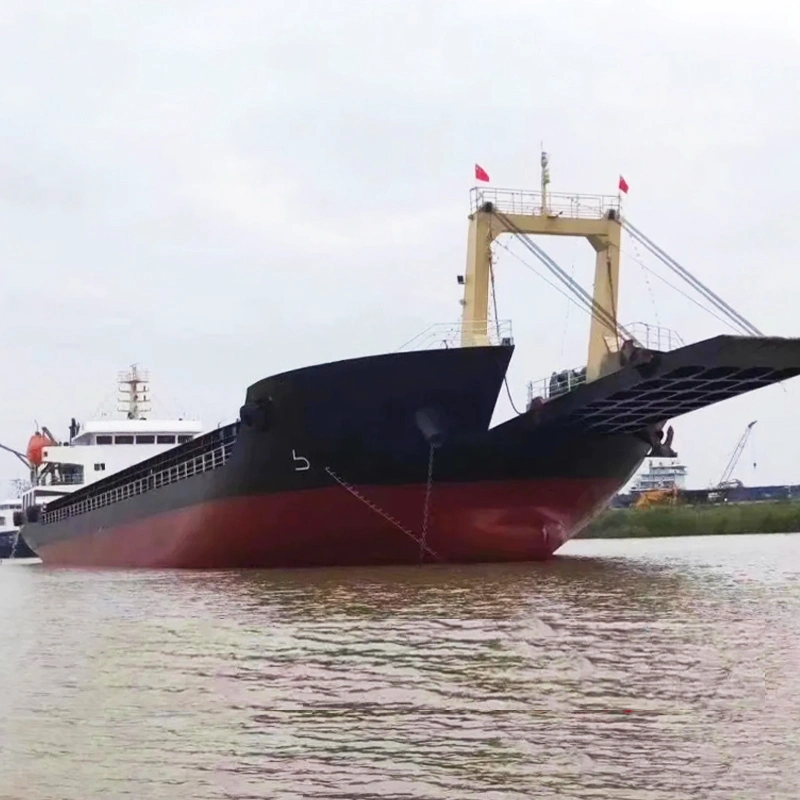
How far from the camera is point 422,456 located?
52.1 ft

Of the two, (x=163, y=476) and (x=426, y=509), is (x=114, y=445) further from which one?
(x=426, y=509)

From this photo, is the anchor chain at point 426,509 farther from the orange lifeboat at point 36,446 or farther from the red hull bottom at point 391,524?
the orange lifeboat at point 36,446

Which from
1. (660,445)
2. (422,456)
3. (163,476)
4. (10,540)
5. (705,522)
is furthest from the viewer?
(10,540)

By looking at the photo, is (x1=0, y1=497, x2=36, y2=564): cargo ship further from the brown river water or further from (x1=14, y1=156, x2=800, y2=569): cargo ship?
the brown river water

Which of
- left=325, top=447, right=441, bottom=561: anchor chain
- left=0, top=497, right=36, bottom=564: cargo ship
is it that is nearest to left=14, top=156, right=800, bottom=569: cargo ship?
left=325, top=447, right=441, bottom=561: anchor chain

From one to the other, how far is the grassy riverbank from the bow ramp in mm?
21537

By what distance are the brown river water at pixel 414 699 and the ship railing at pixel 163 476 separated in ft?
25.8


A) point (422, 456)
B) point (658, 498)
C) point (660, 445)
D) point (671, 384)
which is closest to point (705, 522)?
point (660, 445)

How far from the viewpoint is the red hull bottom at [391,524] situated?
16.2 meters

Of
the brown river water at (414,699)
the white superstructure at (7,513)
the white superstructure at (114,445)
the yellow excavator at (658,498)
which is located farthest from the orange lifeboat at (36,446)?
the yellow excavator at (658,498)

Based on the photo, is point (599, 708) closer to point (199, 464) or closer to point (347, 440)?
point (347, 440)

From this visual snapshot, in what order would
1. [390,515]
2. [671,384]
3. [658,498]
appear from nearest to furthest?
[671,384] < [390,515] < [658,498]

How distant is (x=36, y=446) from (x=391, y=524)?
22124mm

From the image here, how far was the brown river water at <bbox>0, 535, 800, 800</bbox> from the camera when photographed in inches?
173
